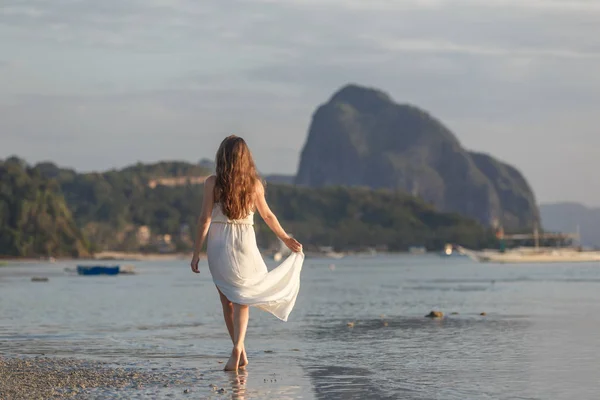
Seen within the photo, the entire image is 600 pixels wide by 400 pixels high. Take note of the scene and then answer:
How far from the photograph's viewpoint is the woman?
12617mm

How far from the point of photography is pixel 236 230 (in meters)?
12.8

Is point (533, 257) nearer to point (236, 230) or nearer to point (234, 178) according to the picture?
point (236, 230)

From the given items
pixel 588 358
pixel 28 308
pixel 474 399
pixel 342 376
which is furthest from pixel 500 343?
pixel 28 308

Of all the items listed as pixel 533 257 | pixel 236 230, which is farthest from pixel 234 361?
pixel 533 257

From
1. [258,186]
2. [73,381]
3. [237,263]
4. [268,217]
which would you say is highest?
[258,186]

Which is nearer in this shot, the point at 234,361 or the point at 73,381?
the point at 73,381

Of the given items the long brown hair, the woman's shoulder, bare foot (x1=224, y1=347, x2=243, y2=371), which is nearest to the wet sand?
bare foot (x1=224, y1=347, x2=243, y2=371)

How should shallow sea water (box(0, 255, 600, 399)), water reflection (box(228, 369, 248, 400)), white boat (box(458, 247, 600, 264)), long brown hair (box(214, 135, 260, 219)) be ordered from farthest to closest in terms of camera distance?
white boat (box(458, 247, 600, 264)) < long brown hair (box(214, 135, 260, 219)) < shallow sea water (box(0, 255, 600, 399)) < water reflection (box(228, 369, 248, 400))

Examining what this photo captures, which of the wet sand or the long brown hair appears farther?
the long brown hair

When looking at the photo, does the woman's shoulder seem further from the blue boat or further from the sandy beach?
the blue boat

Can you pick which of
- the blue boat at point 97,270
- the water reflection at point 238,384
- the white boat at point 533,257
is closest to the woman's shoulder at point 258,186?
the water reflection at point 238,384

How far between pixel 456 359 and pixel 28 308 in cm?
2473

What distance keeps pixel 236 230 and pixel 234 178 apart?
2.23ft

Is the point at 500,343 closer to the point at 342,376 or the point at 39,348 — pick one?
the point at 342,376
